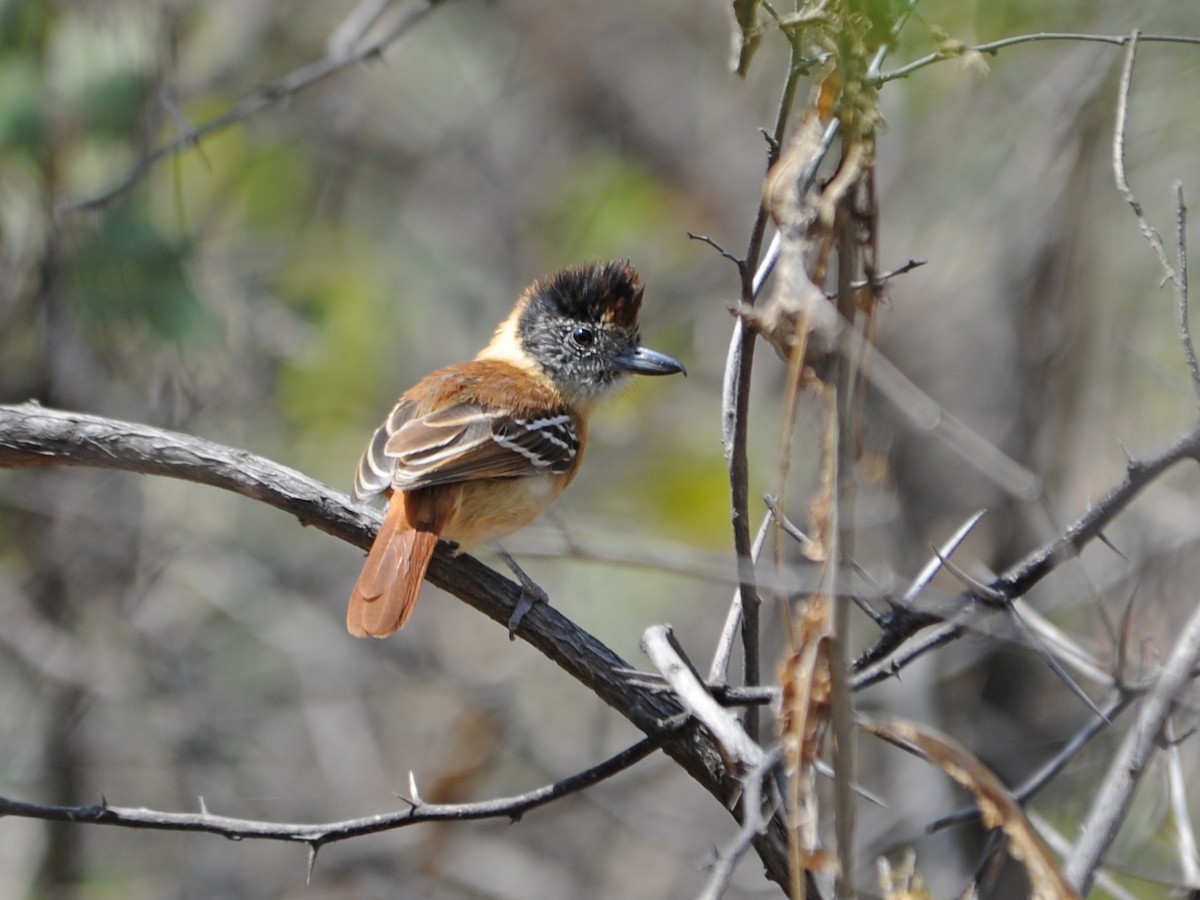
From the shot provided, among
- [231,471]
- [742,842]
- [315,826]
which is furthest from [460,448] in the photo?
[742,842]

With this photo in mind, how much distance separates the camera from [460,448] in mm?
3732

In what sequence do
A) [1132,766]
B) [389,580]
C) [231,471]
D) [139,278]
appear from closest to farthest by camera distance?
[1132,766]
[231,471]
[389,580]
[139,278]

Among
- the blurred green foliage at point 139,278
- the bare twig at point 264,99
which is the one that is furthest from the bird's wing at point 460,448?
the bare twig at point 264,99

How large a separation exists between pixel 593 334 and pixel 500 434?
3.11 ft

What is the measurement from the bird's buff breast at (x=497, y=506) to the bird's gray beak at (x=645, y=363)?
32.6 inches

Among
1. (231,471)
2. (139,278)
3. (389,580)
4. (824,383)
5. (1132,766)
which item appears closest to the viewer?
(824,383)

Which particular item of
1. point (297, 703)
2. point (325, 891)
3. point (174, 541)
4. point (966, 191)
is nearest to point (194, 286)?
point (174, 541)

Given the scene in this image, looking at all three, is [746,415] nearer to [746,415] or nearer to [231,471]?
[746,415]

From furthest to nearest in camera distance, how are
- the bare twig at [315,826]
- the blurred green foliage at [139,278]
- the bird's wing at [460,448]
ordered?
the blurred green foliage at [139,278] < the bird's wing at [460,448] < the bare twig at [315,826]

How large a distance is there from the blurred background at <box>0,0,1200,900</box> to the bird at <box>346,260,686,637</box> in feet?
1.27

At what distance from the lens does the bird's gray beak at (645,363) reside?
4.66 m

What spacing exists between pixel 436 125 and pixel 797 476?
3485 millimetres

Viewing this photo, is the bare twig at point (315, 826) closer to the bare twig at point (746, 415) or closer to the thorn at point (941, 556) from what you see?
the bare twig at point (746, 415)

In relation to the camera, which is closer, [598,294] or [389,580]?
[389,580]
